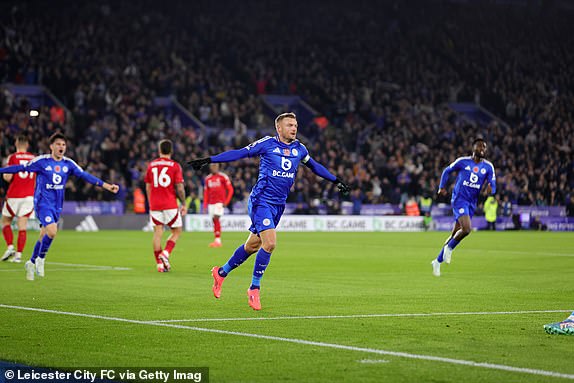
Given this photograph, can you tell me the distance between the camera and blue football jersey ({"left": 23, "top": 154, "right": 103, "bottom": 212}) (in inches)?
681

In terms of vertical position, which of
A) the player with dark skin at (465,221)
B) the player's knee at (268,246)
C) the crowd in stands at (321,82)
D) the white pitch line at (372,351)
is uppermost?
the crowd in stands at (321,82)

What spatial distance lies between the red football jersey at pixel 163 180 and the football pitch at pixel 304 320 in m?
1.42

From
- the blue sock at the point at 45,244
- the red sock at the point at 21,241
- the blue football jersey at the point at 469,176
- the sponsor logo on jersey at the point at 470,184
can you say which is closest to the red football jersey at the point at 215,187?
the red sock at the point at 21,241

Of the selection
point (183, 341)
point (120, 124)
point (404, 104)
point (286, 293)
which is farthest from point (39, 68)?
point (183, 341)

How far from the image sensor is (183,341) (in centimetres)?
963

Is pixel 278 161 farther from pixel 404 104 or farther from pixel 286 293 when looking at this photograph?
pixel 404 104

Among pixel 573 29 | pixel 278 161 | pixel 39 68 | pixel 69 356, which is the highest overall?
pixel 573 29

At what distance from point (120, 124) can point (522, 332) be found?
3741 centimetres

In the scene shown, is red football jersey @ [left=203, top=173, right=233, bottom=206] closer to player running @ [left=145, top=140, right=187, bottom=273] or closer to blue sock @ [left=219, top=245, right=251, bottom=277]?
player running @ [left=145, top=140, right=187, bottom=273]

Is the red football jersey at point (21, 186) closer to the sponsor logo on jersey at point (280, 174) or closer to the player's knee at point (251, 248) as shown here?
the player's knee at point (251, 248)
